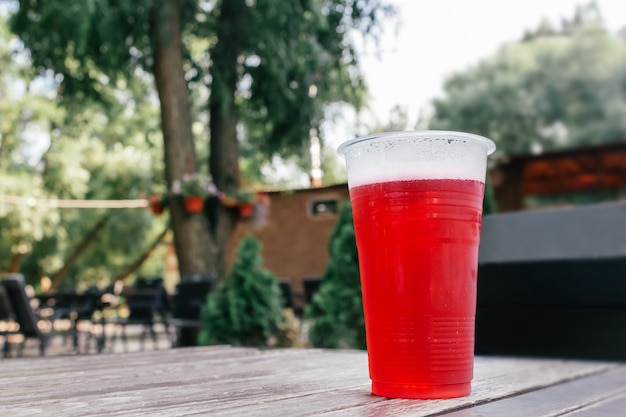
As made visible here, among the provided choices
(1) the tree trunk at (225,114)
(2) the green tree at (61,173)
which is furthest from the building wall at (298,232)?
(1) the tree trunk at (225,114)

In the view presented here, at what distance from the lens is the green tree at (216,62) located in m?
7.95

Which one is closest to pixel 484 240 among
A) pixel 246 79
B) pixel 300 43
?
pixel 300 43

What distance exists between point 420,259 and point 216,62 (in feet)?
27.2

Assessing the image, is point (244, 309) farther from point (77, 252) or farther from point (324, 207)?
point (77, 252)

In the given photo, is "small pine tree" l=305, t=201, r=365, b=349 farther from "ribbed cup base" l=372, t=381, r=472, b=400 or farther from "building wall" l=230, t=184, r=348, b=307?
"building wall" l=230, t=184, r=348, b=307

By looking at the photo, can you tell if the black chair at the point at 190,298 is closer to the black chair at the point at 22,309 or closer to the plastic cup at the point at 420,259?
the black chair at the point at 22,309

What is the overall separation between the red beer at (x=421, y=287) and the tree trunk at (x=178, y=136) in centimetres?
724

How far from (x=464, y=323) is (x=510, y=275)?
7.55ft

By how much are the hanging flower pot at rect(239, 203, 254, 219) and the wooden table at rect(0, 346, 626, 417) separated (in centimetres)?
678

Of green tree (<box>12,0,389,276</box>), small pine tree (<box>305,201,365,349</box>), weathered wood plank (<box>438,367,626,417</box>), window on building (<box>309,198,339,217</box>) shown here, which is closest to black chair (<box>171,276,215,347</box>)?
green tree (<box>12,0,389,276</box>)

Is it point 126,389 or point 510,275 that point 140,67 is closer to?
point 510,275

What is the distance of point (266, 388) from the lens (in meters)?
1.04

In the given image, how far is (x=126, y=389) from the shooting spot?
1045 mm

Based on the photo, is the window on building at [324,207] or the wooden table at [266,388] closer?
the wooden table at [266,388]
